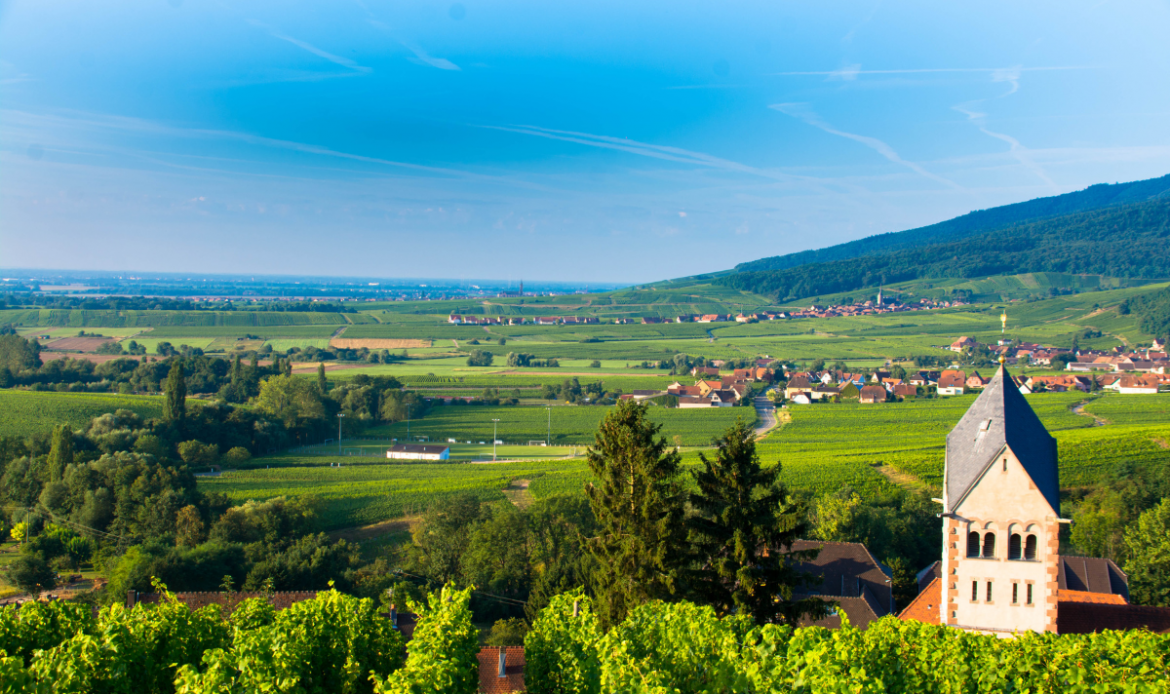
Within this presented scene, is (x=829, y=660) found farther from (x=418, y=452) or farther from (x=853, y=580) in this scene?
(x=418, y=452)

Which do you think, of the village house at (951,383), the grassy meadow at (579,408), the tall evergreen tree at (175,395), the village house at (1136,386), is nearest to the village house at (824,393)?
the grassy meadow at (579,408)

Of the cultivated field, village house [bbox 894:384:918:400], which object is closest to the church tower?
village house [bbox 894:384:918:400]

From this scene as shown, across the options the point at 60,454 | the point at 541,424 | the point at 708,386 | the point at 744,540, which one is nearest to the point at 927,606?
the point at 744,540

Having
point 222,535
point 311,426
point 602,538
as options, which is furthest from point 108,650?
point 311,426

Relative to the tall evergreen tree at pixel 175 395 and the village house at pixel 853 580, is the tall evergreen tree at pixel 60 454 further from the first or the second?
the village house at pixel 853 580

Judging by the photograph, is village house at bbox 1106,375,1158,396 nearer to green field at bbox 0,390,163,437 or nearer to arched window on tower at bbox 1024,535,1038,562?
arched window on tower at bbox 1024,535,1038,562

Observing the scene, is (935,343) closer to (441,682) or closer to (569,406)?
(569,406)
